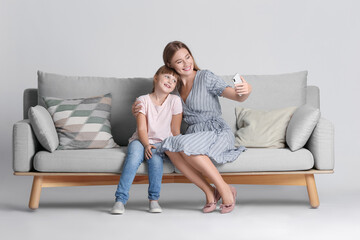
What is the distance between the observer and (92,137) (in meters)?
3.70

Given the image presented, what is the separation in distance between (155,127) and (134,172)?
1.13ft

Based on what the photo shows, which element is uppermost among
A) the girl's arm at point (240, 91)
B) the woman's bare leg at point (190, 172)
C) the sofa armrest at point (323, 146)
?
the girl's arm at point (240, 91)

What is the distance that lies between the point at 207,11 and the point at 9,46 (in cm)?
157

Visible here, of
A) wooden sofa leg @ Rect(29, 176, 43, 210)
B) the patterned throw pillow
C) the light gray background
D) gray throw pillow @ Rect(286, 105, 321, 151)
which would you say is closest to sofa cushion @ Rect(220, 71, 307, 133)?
gray throw pillow @ Rect(286, 105, 321, 151)

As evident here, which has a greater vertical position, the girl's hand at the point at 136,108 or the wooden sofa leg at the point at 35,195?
the girl's hand at the point at 136,108

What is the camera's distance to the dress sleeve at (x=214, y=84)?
3.68 meters

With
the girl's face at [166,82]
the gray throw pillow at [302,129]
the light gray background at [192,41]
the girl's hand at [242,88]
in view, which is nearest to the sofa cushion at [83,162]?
the girl's face at [166,82]

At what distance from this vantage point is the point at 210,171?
3.38 meters

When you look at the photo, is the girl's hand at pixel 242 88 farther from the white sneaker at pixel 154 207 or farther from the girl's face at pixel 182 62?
the white sneaker at pixel 154 207

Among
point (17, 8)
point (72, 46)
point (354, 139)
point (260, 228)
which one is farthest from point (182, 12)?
point (260, 228)

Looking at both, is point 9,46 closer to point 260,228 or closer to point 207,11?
point 207,11

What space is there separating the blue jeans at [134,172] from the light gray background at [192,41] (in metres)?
1.54

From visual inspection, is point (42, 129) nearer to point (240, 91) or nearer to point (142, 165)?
point (142, 165)

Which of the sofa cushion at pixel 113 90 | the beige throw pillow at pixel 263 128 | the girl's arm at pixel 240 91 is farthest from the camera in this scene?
the sofa cushion at pixel 113 90
